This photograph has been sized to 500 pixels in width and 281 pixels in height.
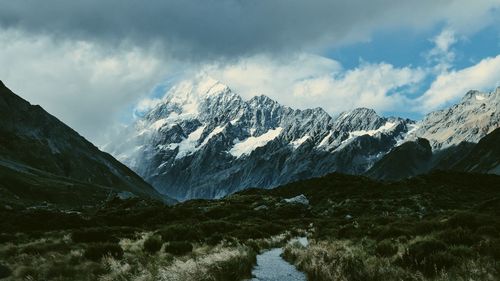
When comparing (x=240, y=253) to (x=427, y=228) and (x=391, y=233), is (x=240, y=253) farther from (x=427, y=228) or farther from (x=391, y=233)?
(x=427, y=228)

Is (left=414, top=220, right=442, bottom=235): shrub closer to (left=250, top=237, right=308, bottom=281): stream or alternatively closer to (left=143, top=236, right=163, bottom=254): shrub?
(left=250, top=237, right=308, bottom=281): stream

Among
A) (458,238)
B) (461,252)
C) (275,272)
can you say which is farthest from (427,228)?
(275,272)

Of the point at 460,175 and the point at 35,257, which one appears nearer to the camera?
the point at 35,257

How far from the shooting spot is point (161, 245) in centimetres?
2602

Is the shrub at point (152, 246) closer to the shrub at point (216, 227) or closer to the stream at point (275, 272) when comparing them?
the stream at point (275, 272)

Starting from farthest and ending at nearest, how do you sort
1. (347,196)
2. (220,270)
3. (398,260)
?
(347,196)
(398,260)
(220,270)

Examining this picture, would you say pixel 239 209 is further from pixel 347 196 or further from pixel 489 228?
pixel 489 228

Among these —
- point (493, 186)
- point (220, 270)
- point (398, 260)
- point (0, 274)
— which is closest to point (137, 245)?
point (0, 274)

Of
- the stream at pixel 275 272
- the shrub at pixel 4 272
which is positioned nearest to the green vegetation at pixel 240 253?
the shrub at pixel 4 272

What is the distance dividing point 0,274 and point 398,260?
1366 cm

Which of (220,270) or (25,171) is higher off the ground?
(25,171)

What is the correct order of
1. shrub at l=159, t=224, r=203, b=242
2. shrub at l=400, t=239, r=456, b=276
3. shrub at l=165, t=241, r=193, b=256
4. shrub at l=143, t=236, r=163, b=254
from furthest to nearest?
shrub at l=159, t=224, r=203, b=242 → shrub at l=143, t=236, r=163, b=254 → shrub at l=165, t=241, r=193, b=256 → shrub at l=400, t=239, r=456, b=276

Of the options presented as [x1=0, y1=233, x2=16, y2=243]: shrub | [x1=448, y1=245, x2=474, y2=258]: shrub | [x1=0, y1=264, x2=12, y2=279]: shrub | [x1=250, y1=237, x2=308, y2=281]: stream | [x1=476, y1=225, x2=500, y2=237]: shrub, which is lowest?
[x1=250, y1=237, x2=308, y2=281]: stream

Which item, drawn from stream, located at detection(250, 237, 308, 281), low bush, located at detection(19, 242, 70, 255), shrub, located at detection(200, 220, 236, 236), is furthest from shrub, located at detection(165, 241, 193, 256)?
shrub, located at detection(200, 220, 236, 236)
